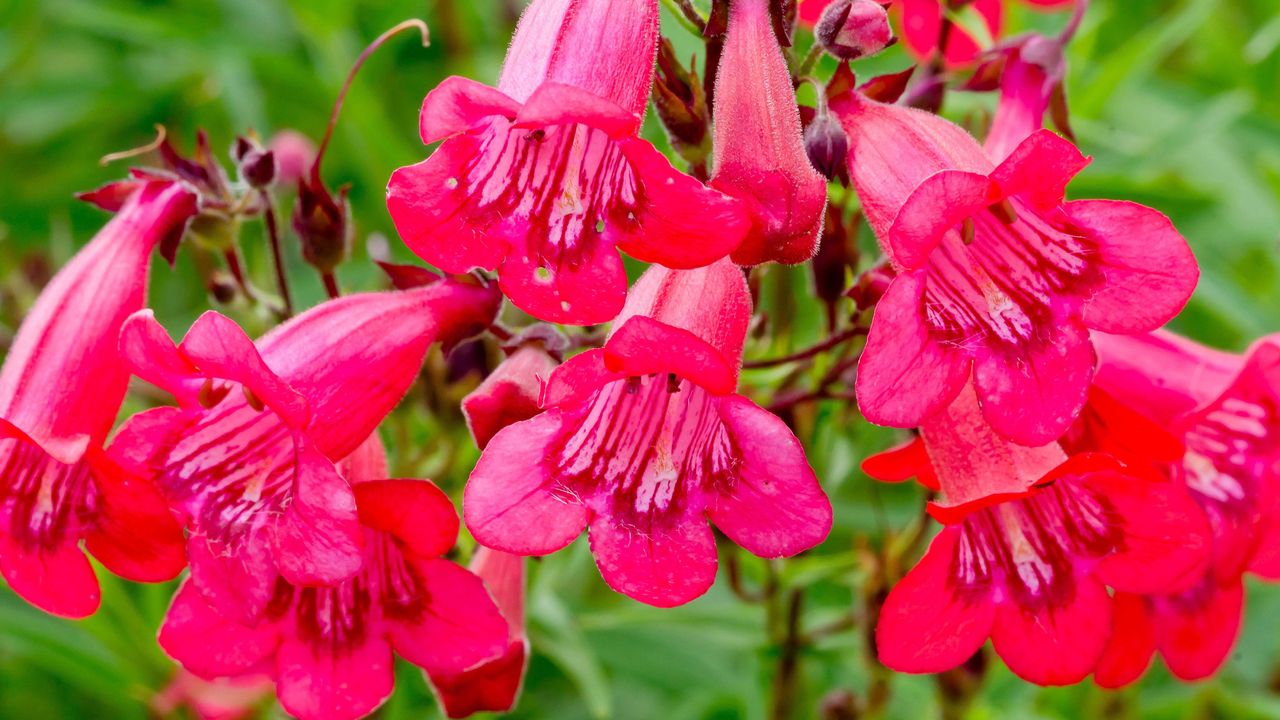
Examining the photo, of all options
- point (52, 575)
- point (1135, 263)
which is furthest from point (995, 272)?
point (52, 575)

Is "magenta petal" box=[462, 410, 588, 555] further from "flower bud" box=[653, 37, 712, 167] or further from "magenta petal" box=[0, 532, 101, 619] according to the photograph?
"magenta petal" box=[0, 532, 101, 619]

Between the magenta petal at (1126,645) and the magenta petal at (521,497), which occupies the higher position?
the magenta petal at (521,497)

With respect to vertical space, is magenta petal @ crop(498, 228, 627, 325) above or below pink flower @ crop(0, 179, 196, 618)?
above

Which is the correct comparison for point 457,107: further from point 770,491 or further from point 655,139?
point 655,139

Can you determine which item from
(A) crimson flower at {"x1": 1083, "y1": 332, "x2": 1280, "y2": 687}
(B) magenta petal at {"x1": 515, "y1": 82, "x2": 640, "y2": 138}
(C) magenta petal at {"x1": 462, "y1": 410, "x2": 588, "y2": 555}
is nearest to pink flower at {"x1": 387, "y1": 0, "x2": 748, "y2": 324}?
(B) magenta petal at {"x1": 515, "y1": 82, "x2": 640, "y2": 138}

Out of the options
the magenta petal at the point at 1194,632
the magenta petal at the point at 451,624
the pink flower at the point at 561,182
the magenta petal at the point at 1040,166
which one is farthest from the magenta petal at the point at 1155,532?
the magenta petal at the point at 451,624

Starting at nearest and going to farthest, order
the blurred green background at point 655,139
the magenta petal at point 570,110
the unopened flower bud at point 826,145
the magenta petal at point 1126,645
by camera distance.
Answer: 1. the magenta petal at point 570,110
2. the unopened flower bud at point 826,145
3. the magenta petal at point 1126,645
4. the blurred green background at point 655,139

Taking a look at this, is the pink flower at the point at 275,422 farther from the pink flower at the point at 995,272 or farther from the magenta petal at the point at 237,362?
the pink flower at the point at 995,272

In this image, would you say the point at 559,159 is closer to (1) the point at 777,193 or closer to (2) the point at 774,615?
(1) the point at 777,193
